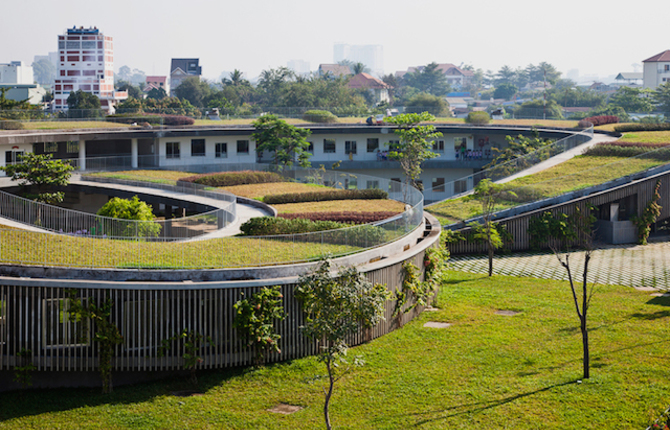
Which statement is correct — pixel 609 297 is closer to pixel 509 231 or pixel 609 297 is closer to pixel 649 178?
pixel 509 231

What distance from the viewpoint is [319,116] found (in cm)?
5919

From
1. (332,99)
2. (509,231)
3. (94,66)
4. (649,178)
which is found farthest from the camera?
(94,66)

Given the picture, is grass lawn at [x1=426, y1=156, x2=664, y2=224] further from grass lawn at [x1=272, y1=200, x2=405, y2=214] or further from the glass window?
the glass window

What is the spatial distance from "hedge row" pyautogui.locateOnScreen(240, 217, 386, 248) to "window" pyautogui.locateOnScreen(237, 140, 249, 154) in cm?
3319

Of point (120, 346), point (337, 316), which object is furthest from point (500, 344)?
point (120, 346)

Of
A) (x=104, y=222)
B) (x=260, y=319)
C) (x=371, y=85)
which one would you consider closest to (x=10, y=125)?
(x=104, y=222)

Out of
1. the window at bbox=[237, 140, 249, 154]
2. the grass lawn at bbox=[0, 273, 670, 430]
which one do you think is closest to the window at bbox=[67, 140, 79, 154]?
the window at bbox=[237, 140, 249, 154]

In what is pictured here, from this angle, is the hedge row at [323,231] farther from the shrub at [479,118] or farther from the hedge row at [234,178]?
the shrub at [479,118]

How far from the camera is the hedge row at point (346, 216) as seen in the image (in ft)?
85.3

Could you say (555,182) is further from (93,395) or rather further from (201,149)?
(201,149)

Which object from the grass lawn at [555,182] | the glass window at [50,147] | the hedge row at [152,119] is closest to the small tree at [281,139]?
the hedge row at [152,119]

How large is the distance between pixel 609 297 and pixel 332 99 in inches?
2967

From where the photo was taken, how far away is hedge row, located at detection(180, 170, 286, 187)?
40.7m

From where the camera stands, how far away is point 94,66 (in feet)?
611
